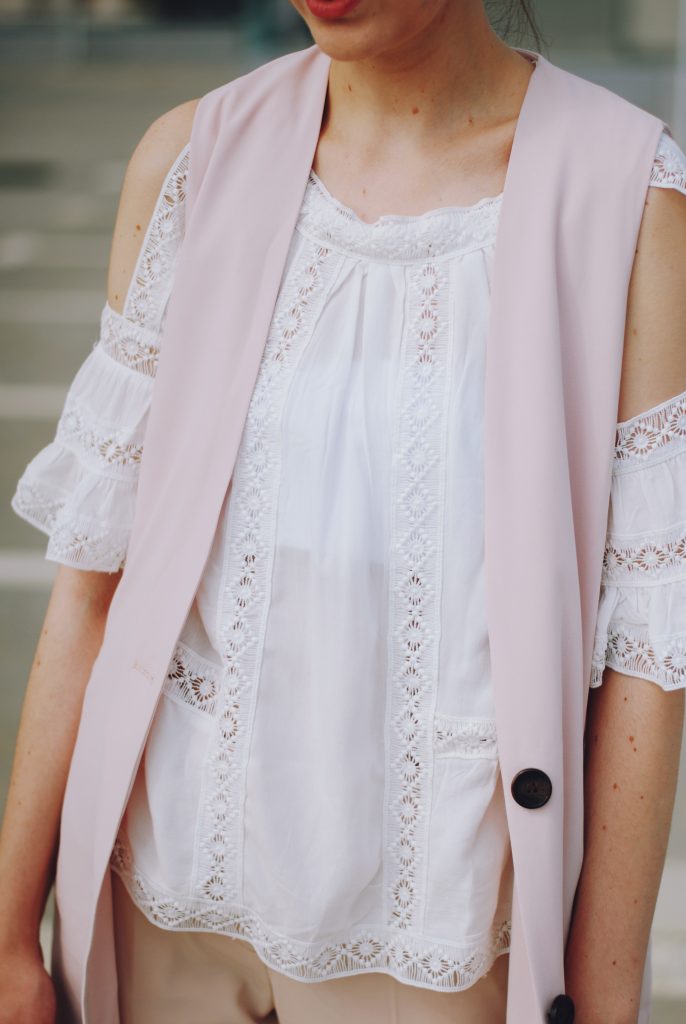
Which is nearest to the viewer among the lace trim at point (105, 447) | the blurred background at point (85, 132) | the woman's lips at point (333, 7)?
the woman's lips at point (333, 7)

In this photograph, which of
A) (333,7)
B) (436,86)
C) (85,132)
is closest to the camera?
(333,7)

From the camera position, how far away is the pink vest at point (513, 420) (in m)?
1.18

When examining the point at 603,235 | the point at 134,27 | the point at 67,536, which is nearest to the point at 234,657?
the point at 67,536

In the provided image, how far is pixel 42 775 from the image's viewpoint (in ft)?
4.67

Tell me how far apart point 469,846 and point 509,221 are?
0.58 meters

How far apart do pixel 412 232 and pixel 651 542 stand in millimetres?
365

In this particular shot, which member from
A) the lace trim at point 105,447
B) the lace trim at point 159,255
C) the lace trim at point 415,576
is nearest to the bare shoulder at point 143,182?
the lace trim at point 159,255

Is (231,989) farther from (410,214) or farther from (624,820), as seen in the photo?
(410,214)

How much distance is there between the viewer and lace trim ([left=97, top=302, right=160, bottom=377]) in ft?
4.45

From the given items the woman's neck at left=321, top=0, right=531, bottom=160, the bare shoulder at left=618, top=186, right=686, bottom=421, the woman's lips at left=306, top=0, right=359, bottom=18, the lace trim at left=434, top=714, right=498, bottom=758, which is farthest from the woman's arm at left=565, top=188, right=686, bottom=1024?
the woman's lips at left=306, top=0, right=359, bottom=18

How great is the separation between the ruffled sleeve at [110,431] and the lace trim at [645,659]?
1.68 ft

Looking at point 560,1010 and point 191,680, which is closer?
point 560,1010

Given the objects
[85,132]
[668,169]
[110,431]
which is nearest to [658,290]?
[668,169]

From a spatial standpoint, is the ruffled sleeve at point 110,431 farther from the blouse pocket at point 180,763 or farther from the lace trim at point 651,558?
the lace trim at point 651,558
